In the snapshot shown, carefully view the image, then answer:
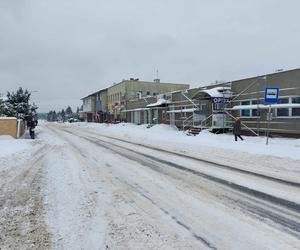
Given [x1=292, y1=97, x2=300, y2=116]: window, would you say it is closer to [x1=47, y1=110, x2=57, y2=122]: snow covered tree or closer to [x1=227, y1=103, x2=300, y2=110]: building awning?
[x1=227, y1=103, x2=300, y2=110]: building awning

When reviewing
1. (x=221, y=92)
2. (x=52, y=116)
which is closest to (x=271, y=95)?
(x=221, y=92)

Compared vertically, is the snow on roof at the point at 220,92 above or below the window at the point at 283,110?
above

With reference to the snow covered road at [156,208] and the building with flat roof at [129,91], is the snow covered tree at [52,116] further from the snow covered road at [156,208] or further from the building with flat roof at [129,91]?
the snow covered road at [156,208]

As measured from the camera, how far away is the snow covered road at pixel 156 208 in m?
4.42

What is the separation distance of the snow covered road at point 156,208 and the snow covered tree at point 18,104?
28076 millimetres

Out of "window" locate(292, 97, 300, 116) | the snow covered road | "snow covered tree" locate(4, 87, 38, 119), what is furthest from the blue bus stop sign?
"snow covered tree" locate(4, 87, 38, 119)

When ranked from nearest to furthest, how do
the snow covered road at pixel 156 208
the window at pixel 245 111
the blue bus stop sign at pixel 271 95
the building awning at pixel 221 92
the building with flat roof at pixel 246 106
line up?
1. the snow covered road at pixel 156 208
2. the blue bus stop sign at pixel 271 95
3. the building with flat roof at pixel 246 106
4. the window at pixel 245 111
5. the building awning at pixel 221 92

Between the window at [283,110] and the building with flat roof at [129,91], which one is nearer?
the window at [283,110]

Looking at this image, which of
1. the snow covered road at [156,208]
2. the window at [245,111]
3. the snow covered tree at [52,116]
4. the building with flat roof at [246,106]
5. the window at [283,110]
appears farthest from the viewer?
the snow covered tree at [52,116]

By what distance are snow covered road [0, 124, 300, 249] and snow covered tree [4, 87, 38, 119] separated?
28076 mm

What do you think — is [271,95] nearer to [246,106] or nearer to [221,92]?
[246,106]

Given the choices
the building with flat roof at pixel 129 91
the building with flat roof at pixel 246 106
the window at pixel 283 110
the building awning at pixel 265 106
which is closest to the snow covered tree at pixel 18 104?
the building with flat roof at pixel 246 106

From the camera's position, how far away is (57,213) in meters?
5.61

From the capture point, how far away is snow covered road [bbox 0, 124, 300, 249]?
4422 mm
